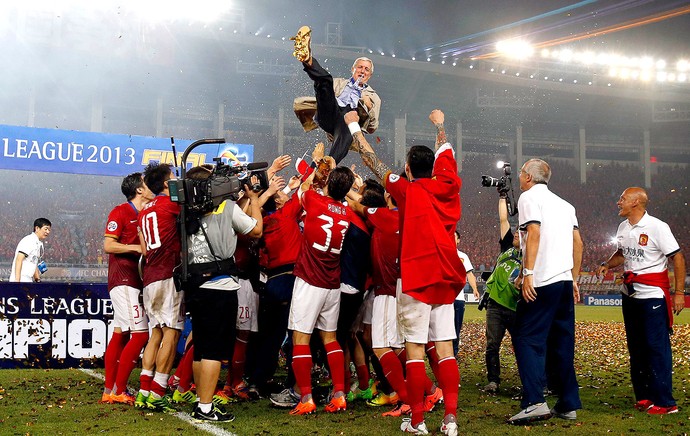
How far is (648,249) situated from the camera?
6602mm

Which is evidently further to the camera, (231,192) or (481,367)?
A: (481,367)

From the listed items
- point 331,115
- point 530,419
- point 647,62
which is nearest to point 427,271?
point 530,419

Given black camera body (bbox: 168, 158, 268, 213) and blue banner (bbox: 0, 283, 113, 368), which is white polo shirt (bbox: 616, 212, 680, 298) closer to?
black camera body (bbox: 168, 158, 268, 213)

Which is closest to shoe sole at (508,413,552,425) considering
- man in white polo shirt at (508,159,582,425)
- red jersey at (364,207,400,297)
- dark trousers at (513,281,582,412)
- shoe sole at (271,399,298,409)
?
man in white polo shirt at (508,159,582,425)

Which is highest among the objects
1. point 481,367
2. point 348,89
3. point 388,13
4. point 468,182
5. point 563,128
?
point 388,13

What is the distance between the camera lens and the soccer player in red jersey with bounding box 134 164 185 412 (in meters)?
6.23

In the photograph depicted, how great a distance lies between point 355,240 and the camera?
6727 mm

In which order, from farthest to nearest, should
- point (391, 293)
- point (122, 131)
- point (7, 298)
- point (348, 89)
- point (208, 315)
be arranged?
point (122, 131), point (7, 298), point (348, 89), point (391, 293), point (208, 315)

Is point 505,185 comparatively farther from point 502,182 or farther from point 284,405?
point 284,405

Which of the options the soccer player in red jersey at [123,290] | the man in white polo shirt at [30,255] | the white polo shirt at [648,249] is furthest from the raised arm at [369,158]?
the man in white polo shirt at [30,255]

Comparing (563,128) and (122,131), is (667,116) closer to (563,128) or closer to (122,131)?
(563,128)

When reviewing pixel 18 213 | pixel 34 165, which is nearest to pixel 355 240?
pixel 34 165

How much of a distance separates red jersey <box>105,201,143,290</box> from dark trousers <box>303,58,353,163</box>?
2.14 m

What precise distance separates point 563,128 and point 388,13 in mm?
14644
